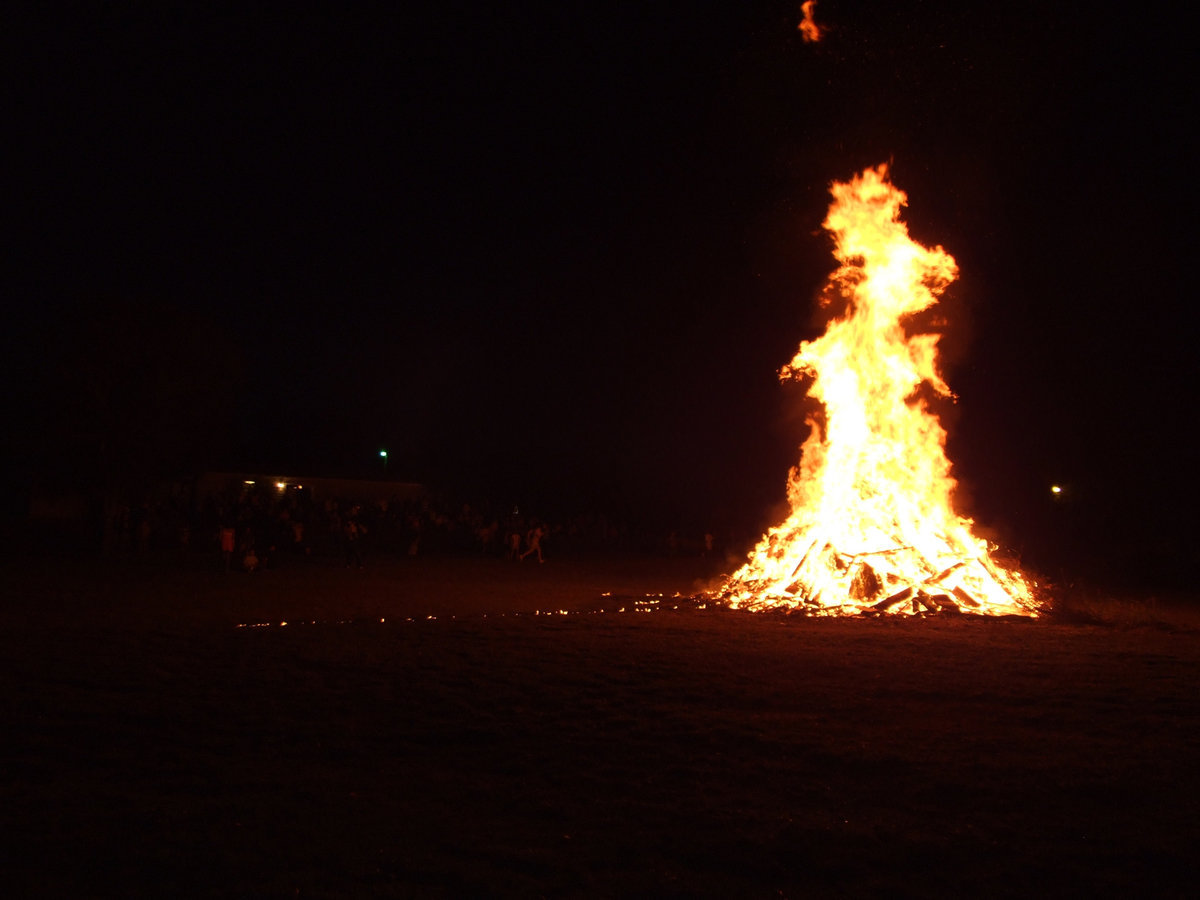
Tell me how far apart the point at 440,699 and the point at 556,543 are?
25471 millimetres

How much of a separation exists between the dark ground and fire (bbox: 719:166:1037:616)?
4039 millimetres

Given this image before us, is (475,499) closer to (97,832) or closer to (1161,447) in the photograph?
(1161,447)

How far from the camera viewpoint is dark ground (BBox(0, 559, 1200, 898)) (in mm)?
4508

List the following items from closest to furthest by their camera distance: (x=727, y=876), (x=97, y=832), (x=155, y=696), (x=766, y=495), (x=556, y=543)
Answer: (x=727, y=876)
(x=97, y=832)
(x=155, y=696)
(x=556, y=543)
(x=766, y=495)

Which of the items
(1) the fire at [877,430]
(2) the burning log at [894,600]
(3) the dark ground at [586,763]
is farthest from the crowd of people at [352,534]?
(2) the burning log at [894,600]

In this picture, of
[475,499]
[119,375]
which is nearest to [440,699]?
[119,375]

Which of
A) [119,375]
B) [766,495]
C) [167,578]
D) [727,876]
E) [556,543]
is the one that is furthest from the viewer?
[766,495]

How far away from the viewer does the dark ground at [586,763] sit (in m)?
4.51

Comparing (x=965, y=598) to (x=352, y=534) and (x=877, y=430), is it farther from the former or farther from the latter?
(x=352, y=534)

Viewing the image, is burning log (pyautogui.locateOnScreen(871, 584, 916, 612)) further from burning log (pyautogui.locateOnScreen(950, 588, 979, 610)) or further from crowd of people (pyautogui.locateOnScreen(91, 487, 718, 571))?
crowd of people (pyautogui.locateOnScreen(91, 487, 718, 571))

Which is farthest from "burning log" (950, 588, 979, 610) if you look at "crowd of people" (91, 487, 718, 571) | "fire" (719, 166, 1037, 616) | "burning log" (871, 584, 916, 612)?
"crowd of people" (91, 487, 718, 571)

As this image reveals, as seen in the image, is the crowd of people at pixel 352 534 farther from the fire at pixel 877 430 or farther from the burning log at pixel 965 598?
the burning log at pixel 965 598

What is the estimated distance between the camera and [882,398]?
16922 mm

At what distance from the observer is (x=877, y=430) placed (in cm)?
1714
